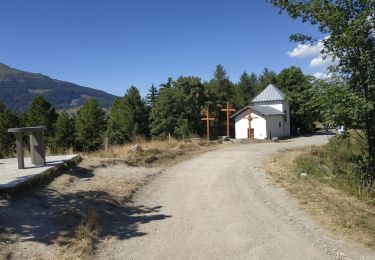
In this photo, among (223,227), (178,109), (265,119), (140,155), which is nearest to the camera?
(223,227)

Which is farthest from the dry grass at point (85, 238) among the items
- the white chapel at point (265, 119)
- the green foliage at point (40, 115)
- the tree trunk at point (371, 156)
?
the green foliage at point (40, 115)

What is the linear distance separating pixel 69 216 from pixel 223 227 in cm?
300

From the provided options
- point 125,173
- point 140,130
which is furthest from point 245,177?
point 140,130

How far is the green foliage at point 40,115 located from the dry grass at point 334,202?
3940cm

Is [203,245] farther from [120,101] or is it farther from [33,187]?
[120,101]

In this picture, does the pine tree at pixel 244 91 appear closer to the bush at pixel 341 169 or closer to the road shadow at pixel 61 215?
the bush at pixel 341 169

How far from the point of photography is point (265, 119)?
4403cm

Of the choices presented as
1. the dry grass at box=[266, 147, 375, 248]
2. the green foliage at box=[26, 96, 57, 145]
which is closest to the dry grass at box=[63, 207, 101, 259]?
the dry grass at box=[266, 147, 375, 248]

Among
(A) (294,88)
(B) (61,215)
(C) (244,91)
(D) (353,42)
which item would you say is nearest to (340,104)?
(D) (353,42)

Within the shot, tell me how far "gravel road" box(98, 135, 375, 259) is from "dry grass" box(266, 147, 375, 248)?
32 centimetres

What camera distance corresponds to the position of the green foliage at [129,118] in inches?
2248

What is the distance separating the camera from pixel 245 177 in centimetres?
1254

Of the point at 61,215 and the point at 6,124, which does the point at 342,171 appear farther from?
the point at 6,124

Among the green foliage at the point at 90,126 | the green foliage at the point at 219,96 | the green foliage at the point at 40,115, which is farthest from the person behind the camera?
the green foliage at the point at 219,96
